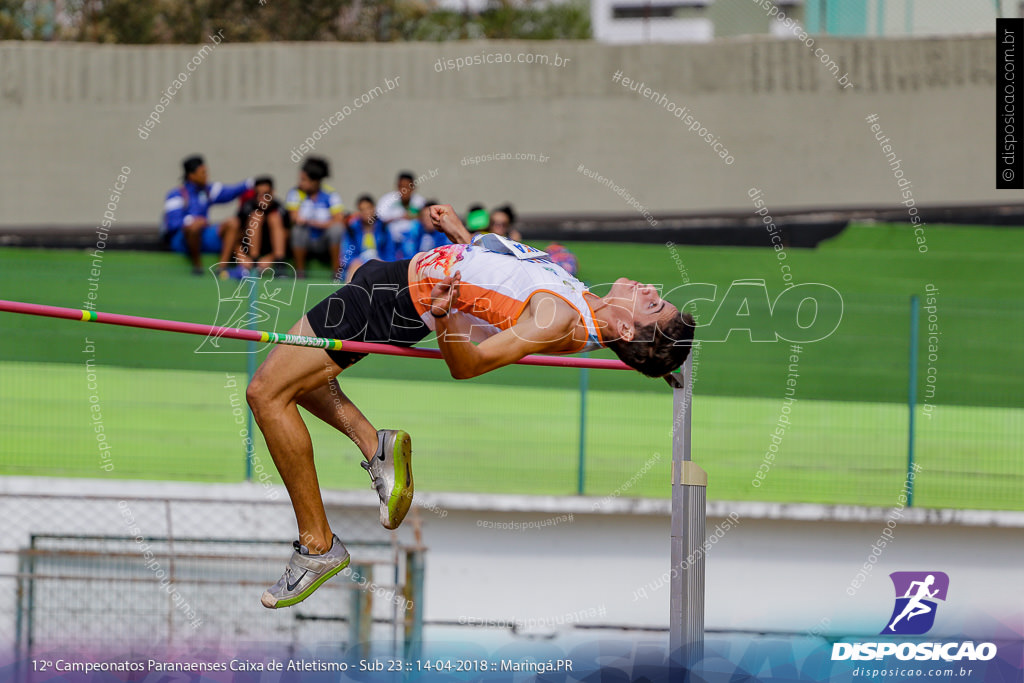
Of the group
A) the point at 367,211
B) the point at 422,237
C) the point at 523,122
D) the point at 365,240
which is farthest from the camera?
the point at 523,122

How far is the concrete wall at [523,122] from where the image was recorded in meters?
13.1

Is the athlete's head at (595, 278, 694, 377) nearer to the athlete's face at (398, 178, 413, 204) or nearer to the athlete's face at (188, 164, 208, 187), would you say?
the athlete's face at (398, 178, 413, 204)

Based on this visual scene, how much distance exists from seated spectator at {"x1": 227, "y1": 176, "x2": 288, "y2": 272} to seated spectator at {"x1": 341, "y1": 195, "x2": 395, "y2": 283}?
512 mm

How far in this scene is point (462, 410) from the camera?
942 cm

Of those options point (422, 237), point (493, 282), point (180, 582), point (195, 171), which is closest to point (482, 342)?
point (493, 282)

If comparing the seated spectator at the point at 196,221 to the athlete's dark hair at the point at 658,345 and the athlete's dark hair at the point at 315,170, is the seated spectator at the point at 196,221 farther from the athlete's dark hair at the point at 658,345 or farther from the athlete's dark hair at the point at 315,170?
the athlete's dark hair at the point at 658,345

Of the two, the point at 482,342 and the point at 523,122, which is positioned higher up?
the point at 523,122

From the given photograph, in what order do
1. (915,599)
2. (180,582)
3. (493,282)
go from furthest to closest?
(915,599) < (180,582) < (493,282)

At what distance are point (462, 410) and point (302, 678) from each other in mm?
2276

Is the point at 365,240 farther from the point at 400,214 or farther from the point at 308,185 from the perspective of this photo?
the point at 308,185

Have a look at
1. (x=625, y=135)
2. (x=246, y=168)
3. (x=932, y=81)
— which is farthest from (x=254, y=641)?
(x=932, y=81)

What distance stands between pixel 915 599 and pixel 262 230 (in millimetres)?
5680

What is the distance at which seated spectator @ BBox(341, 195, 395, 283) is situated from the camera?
1045 cm

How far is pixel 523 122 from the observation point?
1334cm
